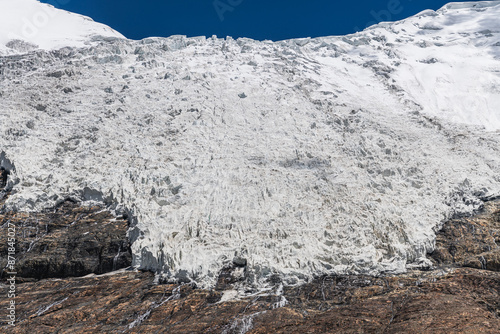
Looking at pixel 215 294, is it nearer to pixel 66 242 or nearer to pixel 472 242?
pixel 66 242

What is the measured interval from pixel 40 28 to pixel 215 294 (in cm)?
3881

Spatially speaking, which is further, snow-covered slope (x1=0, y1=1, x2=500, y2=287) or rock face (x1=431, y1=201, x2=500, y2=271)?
snow-covered slope (x1=0, y1=1, x2=500, y2=287)

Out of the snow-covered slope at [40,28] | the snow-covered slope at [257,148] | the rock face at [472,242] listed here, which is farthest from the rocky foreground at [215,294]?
the snow-covered slope at [40,28]

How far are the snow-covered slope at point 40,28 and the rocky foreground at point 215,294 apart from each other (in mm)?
23654

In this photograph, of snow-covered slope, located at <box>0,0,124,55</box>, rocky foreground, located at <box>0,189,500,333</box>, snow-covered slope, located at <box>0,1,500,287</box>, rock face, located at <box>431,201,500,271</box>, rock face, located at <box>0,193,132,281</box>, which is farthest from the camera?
snow-covered slope, located at <box>0,0,124,55</box>

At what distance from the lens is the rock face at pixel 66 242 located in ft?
52.9

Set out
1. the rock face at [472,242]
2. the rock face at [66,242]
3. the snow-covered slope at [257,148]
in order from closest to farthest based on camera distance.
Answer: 1. the rock face at [472,242]
2. the rock face at [66,242]
3. the snow-covered slope at [257,148]

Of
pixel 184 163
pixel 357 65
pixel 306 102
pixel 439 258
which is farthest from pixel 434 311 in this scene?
pixel 357 65

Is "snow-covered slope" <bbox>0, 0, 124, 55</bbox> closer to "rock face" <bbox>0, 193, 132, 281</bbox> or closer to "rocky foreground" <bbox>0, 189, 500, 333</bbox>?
"rock face" <bbox>0, 193, 132, 281</bbox>

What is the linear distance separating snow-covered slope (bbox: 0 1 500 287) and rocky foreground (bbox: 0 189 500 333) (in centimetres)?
87

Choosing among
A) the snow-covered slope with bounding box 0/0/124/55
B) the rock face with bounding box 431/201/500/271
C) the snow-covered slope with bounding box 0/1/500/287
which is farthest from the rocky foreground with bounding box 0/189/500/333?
the snow-covered slope with bounding box 0/0/124/55

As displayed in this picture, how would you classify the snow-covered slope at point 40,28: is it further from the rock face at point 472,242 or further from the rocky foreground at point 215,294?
the rock face at point 472,242

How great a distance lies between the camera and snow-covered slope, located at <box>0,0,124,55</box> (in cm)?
3447

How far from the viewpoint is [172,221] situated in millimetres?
17297
